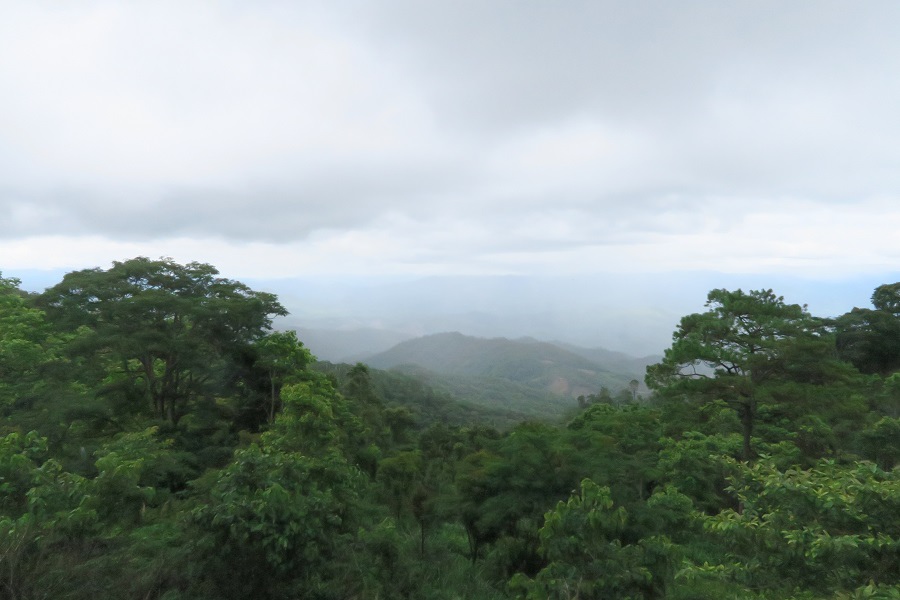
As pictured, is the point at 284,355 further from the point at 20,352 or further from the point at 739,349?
the point at 739,349

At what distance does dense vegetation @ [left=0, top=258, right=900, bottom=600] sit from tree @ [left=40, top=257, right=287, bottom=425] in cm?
9

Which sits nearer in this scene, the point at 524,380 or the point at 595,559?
the point at 595,559

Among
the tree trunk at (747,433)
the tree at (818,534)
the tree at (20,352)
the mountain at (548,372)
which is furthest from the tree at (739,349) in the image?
the mountain at (548,372)

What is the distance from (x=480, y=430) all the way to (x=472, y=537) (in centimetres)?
1513

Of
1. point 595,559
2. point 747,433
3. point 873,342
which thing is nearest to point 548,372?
point 873,342

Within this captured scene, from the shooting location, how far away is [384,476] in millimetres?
10586

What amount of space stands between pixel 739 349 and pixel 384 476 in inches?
342

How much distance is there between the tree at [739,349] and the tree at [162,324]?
14.2 meters

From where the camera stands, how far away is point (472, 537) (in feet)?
28.2

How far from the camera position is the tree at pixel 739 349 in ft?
35.1

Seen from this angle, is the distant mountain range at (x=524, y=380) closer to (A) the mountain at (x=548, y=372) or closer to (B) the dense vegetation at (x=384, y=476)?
(A) the mountain at (x=548, y=372)

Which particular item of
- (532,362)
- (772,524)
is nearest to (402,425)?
(772,524)

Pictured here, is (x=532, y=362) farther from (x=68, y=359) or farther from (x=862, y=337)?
(x=68, y=359)

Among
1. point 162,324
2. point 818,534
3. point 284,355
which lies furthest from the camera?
point 162,324
